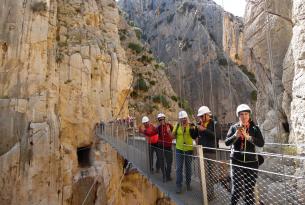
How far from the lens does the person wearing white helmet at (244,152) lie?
303cm

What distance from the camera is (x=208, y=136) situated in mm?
3855

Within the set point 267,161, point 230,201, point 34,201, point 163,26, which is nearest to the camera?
point 230,201

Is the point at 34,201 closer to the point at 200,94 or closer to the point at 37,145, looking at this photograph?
the point at 37,145

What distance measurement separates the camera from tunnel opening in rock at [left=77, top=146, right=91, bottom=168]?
13.5 meters

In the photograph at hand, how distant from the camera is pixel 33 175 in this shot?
11555mm

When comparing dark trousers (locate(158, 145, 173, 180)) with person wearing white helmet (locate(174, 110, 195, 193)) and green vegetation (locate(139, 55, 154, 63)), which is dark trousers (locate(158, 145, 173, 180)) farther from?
green vegetation (locate(139, 55, 154, 63))

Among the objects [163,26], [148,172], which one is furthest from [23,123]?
[163,26]

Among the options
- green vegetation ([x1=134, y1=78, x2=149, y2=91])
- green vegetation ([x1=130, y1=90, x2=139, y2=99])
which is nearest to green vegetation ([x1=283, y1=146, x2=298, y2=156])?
green vegetation ([x1=130, y1=90, x2=139, y2=99])

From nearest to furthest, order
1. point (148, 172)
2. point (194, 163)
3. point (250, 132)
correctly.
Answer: point (250, 132) < point (194, 163) < point (148, 172)

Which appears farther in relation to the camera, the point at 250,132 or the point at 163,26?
the point at 163,26

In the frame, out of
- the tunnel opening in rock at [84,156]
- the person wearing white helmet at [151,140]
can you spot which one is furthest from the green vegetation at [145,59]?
the person wearing white helmet at [151,140]

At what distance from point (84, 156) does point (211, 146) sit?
35.8 ft

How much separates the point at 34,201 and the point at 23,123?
292 centimetres

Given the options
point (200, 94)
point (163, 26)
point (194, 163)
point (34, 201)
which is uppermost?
point (163, 26)
